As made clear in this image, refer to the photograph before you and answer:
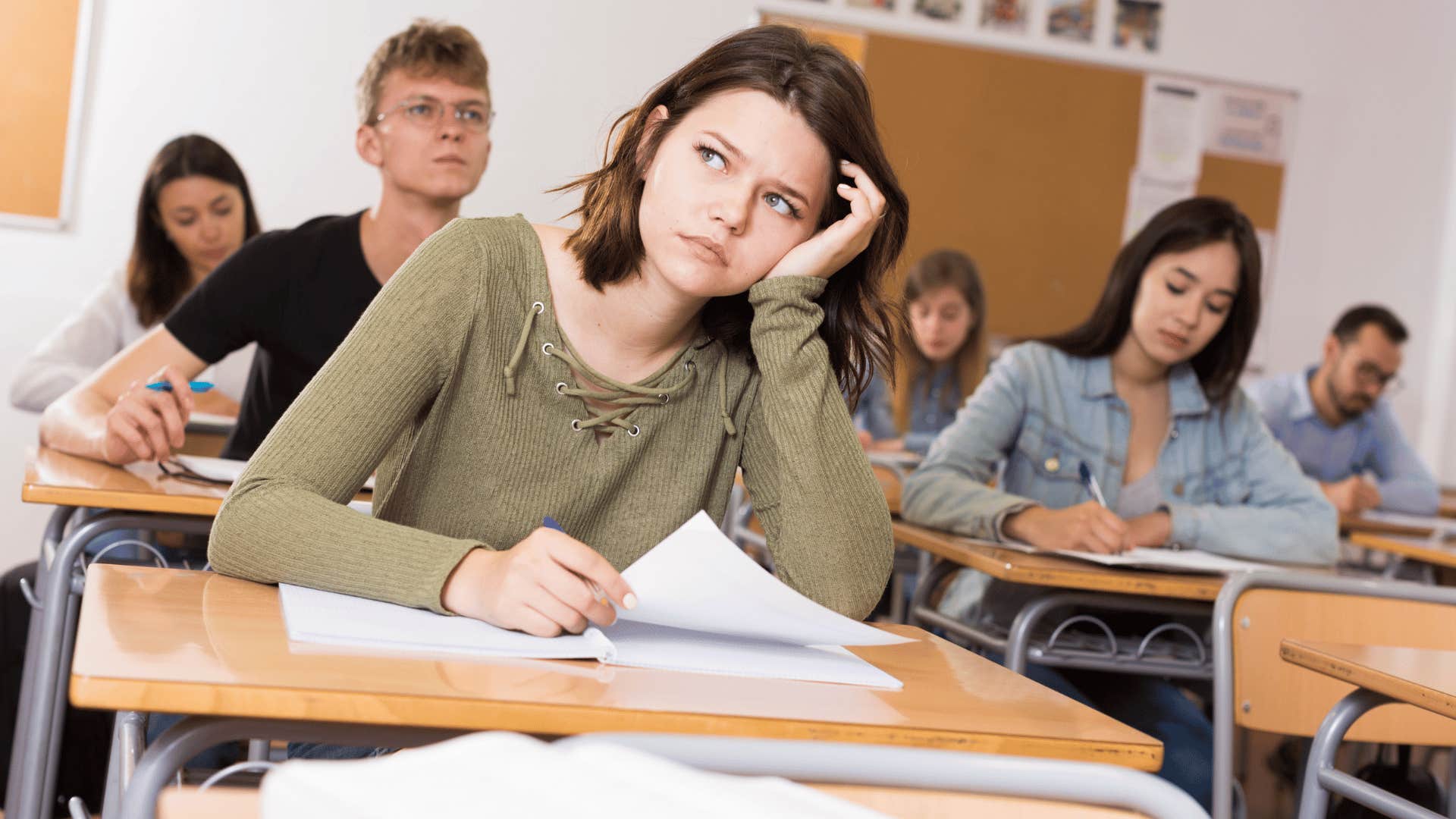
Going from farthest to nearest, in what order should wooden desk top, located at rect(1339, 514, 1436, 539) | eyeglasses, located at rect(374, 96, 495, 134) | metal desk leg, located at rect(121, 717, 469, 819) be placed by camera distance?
1. wooden desk top, located at rect(1339, 514, 1436, 539)
2. eyeglasses, located at rect(374, 96, 495, 134)
3. metal desk leg, located at rect(121, 717, 469, 819)

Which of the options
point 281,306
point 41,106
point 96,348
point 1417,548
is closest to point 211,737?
point 281,306

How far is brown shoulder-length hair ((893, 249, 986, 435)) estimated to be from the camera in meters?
4.75

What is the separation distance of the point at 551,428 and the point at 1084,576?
3.08 ft

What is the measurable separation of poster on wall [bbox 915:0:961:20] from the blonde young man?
9.99ft

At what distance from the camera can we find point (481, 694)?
2.57ft

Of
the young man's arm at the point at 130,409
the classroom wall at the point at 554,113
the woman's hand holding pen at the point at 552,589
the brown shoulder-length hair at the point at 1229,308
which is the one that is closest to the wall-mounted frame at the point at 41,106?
the classroom wall at the point at 554,113

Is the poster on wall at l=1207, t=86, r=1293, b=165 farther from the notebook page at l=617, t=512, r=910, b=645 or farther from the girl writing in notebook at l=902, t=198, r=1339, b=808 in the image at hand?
the notebook page at l=617, t=512, r=910, b=645

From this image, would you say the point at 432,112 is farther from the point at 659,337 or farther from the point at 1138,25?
the point at 1138,25

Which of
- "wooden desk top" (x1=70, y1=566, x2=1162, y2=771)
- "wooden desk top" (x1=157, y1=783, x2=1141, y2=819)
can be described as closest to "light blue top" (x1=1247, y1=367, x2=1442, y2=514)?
"wooden desk top" (x1=70, y1=566, x2=1162, y2=771)

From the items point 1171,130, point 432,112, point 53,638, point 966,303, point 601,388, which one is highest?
point 1171,130

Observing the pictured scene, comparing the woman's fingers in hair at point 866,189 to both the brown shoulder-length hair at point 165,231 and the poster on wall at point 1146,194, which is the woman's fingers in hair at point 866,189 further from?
the poster on wall at point 1146,194

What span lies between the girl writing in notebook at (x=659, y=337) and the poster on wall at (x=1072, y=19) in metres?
4.25

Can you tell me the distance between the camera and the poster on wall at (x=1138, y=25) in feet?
17.8

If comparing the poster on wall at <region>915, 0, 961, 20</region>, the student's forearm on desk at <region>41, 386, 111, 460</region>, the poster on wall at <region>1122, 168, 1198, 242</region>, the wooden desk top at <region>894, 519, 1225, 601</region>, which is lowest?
the wooden desk top at <region>894, 519, 1225, 601</region>
